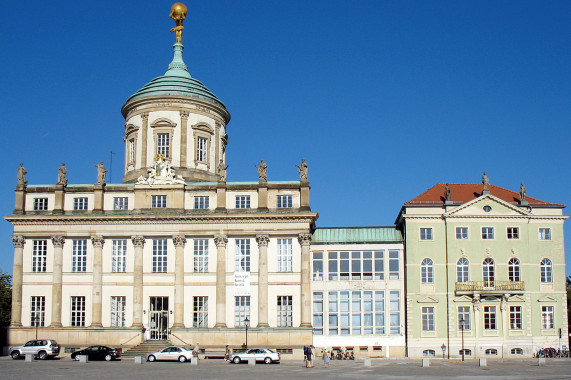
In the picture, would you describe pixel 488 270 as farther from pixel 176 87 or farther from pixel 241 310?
pixel 176 87

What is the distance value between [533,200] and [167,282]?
3367 centimetres

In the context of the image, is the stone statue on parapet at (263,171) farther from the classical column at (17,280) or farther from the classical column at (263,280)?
the classical column at (17,280)

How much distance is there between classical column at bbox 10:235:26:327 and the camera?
6912 centimetres

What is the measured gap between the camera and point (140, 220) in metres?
69.8

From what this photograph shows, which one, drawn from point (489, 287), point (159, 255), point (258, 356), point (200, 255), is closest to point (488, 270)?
point (489, 287)

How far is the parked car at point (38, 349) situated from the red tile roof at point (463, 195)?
32.1 m

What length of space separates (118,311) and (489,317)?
32.4 m

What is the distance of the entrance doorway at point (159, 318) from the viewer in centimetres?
6900

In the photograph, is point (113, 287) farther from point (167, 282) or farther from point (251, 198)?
point (251, 198)

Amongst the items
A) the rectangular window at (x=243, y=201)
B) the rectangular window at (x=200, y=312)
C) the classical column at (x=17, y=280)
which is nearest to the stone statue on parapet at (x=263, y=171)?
the rectangular window at (x=243, y=201)

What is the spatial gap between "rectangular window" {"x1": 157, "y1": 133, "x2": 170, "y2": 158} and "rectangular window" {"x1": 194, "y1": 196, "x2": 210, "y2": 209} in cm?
682

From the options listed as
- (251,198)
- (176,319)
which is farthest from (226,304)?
(251,198)

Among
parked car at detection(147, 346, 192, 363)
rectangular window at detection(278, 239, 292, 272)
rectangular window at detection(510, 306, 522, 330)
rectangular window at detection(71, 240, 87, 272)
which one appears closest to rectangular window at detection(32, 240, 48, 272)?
rectangular window at detection(71, 240, 87, 272)

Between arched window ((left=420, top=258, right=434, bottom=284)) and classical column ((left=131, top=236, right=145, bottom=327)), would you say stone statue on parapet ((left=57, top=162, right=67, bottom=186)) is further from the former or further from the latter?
arched window ((left=420, top=258, right=434, bottom=284))
